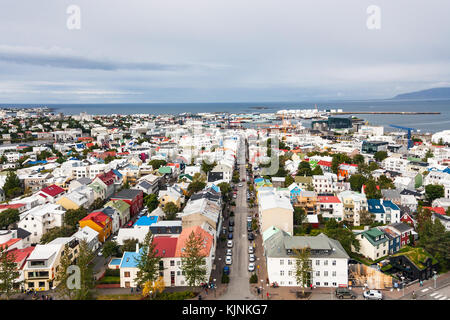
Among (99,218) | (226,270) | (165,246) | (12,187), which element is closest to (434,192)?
(226,270)

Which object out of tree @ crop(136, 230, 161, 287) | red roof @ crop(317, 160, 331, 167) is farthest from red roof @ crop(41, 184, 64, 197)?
red roof @ crop(317, 160, 331, 167)

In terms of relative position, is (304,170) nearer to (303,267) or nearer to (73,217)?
(303,267)

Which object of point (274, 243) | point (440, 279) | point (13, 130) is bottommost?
point (440, 279)

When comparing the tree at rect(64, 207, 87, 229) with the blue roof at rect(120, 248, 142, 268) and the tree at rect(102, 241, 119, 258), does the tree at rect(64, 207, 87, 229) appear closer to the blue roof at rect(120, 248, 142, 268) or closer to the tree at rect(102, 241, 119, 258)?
the tree at rect(102, 241, 119, 258)

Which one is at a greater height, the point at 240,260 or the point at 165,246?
the point at 165,246

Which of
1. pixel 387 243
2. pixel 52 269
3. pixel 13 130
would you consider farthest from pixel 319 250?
pixel 13 130

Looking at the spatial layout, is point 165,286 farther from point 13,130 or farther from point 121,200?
point 13,130
